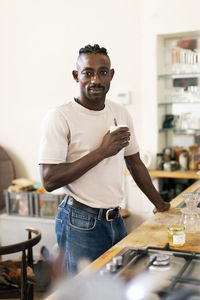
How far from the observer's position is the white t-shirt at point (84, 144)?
1.84 m

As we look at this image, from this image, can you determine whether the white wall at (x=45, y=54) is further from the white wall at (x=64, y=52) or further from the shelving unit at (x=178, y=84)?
the shelving unit at (x=178, y=84)

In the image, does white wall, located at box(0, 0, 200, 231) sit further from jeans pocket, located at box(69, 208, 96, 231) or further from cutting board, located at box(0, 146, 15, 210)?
jeans pocket, located at box(69, 208, 96, 231)

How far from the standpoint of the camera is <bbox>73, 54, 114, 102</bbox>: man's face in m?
1.84

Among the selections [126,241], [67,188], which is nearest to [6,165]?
[67,188]

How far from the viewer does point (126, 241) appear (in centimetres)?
168

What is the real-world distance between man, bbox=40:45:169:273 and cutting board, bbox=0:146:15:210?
2.74 meters

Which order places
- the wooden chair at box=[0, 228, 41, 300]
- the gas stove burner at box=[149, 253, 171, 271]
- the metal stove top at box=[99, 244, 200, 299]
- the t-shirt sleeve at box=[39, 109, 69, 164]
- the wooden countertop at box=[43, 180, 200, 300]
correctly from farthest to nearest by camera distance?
the wooden chair at box=[0, 228, 41, 300] < the t-shirt sleeve at box=[39, 109, 69, 164] < the wooden countertop at box=[43, 180, 200, 300] < the gas stove burner at box=[149, 253, 171, 271] < the metal stove top at box=[99, 244, 200, 299]

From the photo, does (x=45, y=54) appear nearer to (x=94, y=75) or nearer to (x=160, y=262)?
(x=94, y=75)

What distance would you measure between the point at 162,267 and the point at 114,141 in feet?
2.05

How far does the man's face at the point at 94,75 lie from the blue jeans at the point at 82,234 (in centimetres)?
51

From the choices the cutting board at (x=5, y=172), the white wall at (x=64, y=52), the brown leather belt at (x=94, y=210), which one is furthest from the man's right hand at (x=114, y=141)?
the cutting board at (x=5, y=172)

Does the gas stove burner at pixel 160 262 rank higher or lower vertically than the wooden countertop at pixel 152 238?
higher

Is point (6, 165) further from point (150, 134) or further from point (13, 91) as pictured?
point (150, 134)

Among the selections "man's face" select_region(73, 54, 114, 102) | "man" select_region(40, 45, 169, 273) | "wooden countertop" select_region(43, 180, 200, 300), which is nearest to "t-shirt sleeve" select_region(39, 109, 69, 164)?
"man" select_region(40, 45, 169, 273)
